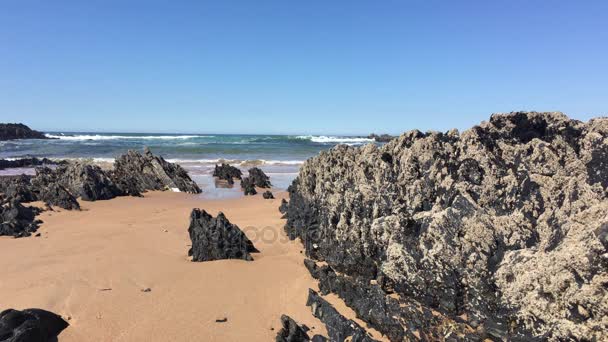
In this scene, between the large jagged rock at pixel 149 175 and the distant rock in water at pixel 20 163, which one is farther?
the distant rock in water at pixel 20 163

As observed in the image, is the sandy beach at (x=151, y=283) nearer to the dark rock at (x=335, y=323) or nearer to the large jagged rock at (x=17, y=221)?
the dark rock at (x=335, y=323)

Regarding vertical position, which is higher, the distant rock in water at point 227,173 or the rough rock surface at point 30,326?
the distant rock in water at point 227,173

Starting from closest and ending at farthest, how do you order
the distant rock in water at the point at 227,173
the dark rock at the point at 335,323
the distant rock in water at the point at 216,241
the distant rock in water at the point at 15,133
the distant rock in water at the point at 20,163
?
1. the dark rock at the point at 335,323
2. the distant rock in water at the point at 216,241
3. the distant rock in water at the point at 227,173
4. the distant rock in water at the point at 20,163
5. the distant rock in water at the point at 15,133

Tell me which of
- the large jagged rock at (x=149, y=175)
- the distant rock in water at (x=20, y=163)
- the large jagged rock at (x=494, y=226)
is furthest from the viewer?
the distant rock in water at (x=20, y=163)

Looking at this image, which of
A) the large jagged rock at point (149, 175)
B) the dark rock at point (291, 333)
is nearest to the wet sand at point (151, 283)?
the dark rock at point (291, 333)

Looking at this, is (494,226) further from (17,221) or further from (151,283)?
(17,221)

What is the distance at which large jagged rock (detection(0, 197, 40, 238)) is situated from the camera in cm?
935

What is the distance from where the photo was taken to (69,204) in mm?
12914

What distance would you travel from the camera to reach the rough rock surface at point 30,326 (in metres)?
4.27

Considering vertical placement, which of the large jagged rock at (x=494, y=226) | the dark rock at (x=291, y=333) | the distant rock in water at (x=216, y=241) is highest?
the large jagged rock at (x=494, y=226)

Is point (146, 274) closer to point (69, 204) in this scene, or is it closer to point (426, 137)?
point (426, 137)

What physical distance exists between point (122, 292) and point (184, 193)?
11.0 m

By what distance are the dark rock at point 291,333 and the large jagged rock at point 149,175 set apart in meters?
12.8

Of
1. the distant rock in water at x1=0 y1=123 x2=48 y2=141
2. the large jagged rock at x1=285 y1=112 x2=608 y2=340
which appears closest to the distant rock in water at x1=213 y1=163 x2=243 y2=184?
the large jagged rock at x1=285 y1=112 x2=608 y2=340
